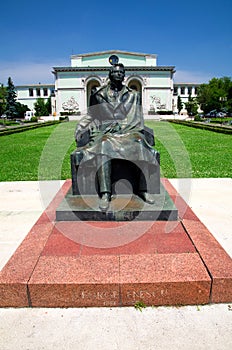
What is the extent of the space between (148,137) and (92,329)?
2644mm

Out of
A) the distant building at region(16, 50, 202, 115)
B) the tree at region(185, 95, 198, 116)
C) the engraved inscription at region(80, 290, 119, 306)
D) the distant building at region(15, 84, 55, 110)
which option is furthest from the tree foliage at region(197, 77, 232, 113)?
the engraved inscription at region(80, 290, 119, 306)

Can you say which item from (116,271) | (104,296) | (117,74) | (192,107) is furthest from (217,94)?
(104,296)

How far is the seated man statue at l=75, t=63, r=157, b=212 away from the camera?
3.32m

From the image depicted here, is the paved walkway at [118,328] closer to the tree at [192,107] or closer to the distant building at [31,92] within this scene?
the tree at [192,107]

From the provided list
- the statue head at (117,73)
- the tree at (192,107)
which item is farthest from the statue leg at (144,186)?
the tree at (192,107)

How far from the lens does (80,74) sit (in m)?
52.8

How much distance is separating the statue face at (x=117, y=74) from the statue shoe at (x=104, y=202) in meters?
1.63

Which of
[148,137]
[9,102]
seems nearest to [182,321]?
[148,137]

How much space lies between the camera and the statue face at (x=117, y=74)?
12.6 ft

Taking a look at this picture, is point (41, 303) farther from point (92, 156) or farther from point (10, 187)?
point (10, 187)

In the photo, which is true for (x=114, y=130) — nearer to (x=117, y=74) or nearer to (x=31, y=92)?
(x=117, y=74)

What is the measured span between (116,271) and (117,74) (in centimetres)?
263

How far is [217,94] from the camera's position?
155 feet

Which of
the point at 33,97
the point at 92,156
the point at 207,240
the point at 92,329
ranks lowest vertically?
the point at 92,329
